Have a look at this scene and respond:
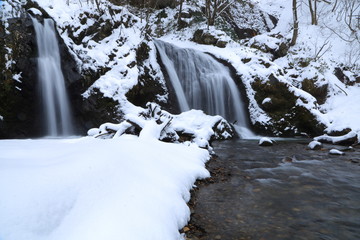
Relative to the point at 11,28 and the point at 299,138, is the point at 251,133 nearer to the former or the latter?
the point at 299,138

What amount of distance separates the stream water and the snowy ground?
561 mm

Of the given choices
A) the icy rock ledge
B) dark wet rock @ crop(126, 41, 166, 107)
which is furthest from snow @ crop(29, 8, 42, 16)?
the icy rock ledge

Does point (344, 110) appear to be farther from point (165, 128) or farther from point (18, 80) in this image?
point (18, 80)

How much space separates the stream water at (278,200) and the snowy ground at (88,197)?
561 mm

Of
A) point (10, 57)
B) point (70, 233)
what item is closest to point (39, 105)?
point (10, 57)

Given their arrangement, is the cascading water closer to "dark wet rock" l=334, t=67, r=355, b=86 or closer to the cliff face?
the cliff face

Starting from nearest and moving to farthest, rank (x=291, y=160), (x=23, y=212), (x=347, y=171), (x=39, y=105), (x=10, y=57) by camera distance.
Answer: (x=23, y=212), (x=347, y=171), (x=291, y=160), (x=10, y=57), (x=39, y=105)

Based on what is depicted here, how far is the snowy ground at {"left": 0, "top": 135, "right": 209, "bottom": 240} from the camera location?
1460 millimetres

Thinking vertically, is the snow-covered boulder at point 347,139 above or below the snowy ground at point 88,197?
below

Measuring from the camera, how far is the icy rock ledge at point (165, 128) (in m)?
5.64

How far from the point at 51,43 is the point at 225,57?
9100 millimetres

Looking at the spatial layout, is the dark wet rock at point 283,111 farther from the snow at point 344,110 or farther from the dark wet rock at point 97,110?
the dark wet rock at point 97,110

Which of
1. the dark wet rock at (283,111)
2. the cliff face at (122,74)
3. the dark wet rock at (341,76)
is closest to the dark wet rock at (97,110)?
the cliff face at (122,74)

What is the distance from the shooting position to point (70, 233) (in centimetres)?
150
